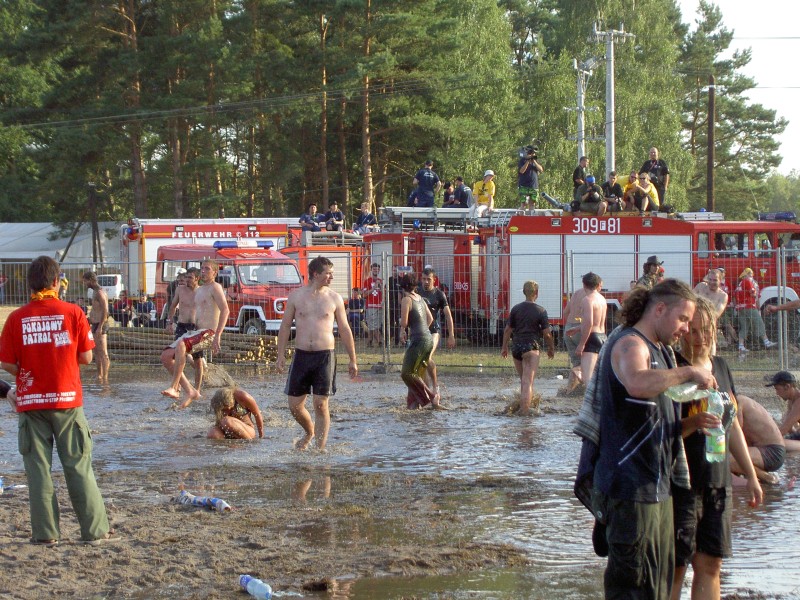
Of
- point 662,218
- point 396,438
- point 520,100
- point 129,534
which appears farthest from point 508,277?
point 520,100

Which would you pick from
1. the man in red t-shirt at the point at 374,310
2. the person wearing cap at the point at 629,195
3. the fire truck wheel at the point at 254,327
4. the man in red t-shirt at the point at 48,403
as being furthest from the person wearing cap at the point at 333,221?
the man in red t-shirt at the point at 48,403

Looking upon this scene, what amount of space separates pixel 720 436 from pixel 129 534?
12.7 ft

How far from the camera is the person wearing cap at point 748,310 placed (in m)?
18.6

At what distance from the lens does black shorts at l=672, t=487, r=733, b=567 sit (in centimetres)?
462

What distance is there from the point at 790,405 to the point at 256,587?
5.41 meters

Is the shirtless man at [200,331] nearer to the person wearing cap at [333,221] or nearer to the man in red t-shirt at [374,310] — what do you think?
the man in red t-shirt at [374,310]

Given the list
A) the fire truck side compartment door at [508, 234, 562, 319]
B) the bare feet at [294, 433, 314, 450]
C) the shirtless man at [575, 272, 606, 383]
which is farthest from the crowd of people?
the bare feet at [294, 433, 314, 450]

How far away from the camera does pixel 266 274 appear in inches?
896

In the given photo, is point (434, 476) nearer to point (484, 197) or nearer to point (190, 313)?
point (190, 313)

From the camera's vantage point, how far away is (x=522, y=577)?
600 centimetres

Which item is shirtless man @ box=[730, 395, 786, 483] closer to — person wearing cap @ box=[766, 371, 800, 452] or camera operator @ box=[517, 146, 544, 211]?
person wearing cap @ box=[766, 371, 800, 452]

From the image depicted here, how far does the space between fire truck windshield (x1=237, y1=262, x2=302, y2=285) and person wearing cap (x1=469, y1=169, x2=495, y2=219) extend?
4061 mm

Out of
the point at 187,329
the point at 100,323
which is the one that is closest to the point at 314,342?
the point at 187,329

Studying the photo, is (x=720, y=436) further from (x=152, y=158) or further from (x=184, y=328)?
(x=152, y=158)
